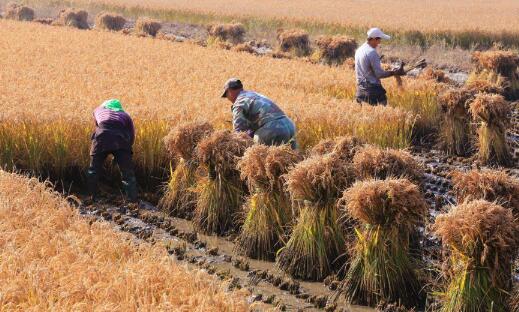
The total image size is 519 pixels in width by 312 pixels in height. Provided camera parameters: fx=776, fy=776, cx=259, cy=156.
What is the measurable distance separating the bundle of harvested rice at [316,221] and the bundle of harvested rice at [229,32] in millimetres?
20843

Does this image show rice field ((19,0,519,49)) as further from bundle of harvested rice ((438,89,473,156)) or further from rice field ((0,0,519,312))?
bundle of harvested rice ((438,89,473,156))

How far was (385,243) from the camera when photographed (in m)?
6.91

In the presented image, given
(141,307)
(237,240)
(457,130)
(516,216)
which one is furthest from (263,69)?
(141,307)

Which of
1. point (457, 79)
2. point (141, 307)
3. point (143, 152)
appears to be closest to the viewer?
point (141, 307)

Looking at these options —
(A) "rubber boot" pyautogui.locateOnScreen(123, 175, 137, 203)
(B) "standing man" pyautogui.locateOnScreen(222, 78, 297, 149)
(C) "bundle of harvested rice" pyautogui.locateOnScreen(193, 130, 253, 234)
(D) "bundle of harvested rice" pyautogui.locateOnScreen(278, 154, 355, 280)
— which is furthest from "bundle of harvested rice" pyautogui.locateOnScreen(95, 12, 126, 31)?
→ (D) "bundle of harvested rice" pyautogui.locateOnScreen(278, 154, 355, 280)

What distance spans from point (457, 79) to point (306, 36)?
19.7 ft

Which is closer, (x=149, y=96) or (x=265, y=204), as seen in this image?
(x=265, y=204)

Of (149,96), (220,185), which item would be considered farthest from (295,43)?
(220,185)

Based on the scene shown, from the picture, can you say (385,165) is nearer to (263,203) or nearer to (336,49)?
(263,203)

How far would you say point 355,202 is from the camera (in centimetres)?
691

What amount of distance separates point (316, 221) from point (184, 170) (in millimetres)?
2494

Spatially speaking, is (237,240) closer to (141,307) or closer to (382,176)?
(382,176)

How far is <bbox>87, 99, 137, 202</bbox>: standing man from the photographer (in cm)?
972

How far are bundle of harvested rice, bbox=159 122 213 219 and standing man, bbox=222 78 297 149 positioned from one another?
53cm
